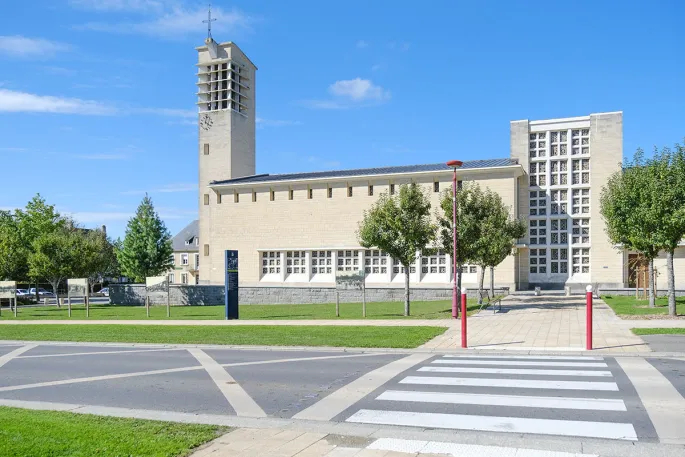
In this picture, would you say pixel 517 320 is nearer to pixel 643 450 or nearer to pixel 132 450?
pixel 643 450

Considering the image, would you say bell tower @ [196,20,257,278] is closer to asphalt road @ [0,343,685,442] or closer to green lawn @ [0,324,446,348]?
green lawn @ [0,324,446,348]

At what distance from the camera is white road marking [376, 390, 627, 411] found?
304 inches

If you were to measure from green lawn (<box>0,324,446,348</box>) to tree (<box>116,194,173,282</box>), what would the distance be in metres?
36.1

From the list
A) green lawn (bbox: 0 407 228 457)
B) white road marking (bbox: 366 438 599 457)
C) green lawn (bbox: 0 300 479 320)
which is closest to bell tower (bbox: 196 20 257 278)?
green lawn (bbox: 0 300 479 320)

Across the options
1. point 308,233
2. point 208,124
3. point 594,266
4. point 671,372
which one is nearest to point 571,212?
point 594,266

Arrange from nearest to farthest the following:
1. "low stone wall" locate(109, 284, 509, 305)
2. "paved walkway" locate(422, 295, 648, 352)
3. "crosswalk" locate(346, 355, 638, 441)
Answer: "crosswalk" locate(346, 355, 638, 441), "paved walkway" locate(422, 295, 648, 352), "low stone wall" locate(109, 284, 509, 305)

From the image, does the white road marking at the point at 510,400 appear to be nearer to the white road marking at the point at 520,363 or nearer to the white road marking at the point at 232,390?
the white road marking at the point at 232,390

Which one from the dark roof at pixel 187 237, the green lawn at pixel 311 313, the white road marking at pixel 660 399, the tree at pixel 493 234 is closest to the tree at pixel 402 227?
the green lawn at pixel 311 313

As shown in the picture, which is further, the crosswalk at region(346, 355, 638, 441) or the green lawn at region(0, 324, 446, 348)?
the green lawn at region(0, 324, 446, 348)

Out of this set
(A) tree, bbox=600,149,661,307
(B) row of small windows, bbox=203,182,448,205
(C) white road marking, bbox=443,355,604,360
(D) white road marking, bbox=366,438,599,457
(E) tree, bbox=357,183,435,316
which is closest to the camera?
(D) white road marking, bbox=366,438,599,457

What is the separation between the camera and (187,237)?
258 feet

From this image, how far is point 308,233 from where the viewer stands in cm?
4972

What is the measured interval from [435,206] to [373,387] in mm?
36390

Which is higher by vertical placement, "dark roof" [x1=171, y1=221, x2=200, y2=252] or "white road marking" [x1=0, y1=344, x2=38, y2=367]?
"dark roof" [x1=171, y1=221, x2=200, y2=252]
